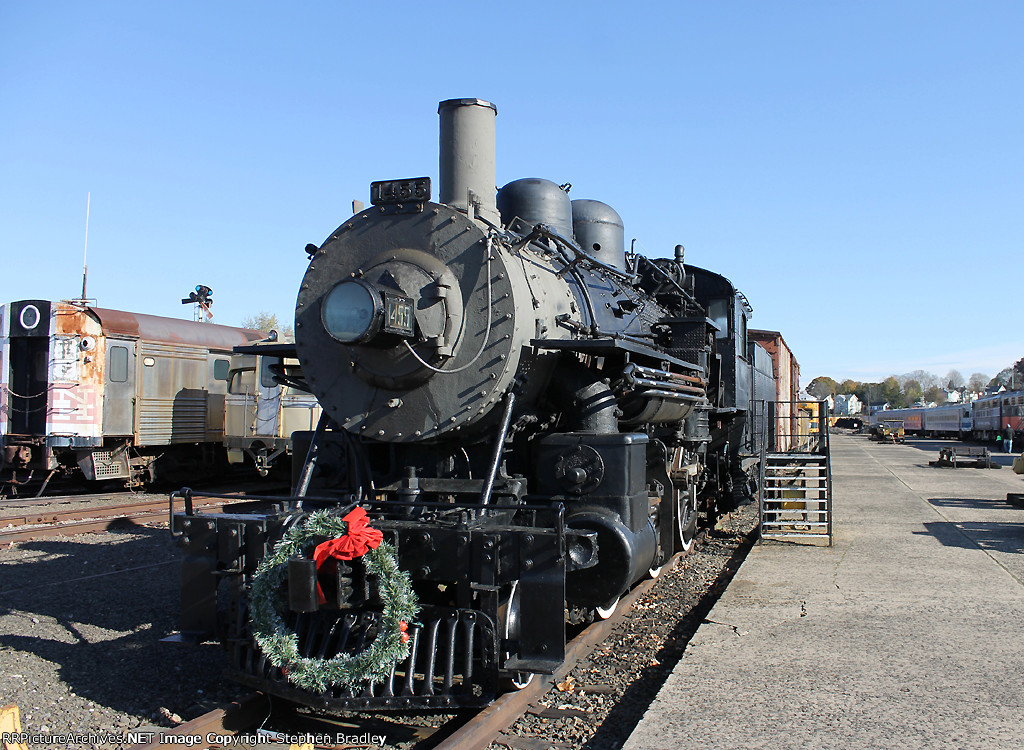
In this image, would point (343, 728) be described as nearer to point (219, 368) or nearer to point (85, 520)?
point (85, 520)

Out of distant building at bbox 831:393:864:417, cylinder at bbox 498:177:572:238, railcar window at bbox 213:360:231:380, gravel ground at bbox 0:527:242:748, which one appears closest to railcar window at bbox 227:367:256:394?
railcar window at bbox 213:360:231:380

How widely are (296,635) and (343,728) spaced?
1.79 ft

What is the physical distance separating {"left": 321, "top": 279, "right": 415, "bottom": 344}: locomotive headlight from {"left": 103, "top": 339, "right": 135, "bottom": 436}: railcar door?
11.5 metres

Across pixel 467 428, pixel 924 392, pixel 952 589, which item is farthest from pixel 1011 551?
pixel 924 392

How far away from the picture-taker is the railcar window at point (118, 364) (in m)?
14.8

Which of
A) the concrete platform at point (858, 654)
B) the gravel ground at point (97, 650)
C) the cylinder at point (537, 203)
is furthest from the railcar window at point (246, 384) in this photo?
the concrete platform at point (858, 654)

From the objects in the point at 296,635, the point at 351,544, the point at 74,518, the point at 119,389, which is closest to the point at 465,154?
the point at 351,544

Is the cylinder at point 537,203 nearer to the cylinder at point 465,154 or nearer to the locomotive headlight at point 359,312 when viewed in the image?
the cylinder at point 465,154

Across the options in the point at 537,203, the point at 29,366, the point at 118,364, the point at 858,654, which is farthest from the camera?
the point at 118,364

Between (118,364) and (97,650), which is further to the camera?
(118,364)

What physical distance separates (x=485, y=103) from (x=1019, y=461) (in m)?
12.3

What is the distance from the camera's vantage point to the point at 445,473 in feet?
18.1

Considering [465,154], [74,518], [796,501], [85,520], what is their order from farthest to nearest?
[74,518], [85,520], [796,501], [465,154]

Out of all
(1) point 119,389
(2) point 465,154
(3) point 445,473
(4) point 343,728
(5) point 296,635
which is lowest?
(4) point 343,728
